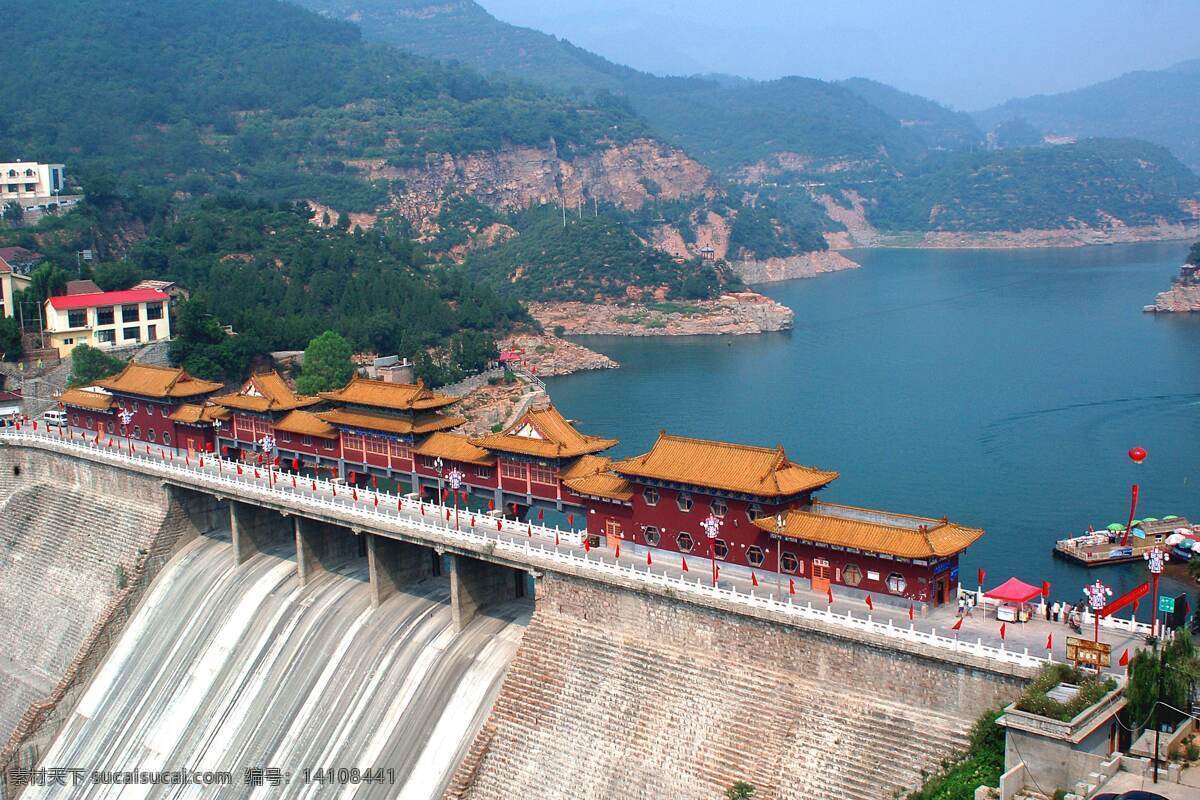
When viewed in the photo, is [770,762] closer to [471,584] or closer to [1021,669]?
[1021,669]

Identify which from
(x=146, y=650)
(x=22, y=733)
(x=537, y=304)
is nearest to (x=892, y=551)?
(x=146, y=650)

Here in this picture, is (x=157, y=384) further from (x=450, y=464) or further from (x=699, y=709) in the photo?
(x=699, y=709)

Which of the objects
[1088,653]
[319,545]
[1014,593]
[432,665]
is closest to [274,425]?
[319,545]

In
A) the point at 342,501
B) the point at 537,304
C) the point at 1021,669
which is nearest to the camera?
the point at 1021,669

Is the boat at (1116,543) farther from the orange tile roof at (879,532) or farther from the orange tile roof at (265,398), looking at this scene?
the orange tile roof at (265,398)

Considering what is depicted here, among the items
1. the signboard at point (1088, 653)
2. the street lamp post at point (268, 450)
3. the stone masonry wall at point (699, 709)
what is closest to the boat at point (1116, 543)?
the stone masonry wall at point (699, 709)

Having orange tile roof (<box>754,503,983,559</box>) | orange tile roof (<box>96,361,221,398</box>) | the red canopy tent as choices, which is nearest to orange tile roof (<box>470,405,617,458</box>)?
orange tile roof (<box>754,503,983,559</box>)
